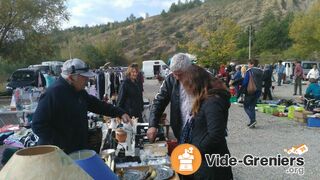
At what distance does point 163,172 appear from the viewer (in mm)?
3406

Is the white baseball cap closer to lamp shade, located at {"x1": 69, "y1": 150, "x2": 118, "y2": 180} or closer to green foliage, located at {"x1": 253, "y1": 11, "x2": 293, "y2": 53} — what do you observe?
lamp shade, located at {"x1": 69, "y1": 150, "x2": 118, "y2": 180}

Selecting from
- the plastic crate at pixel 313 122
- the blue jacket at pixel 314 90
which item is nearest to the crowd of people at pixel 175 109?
the plastic crate at pixel 313 122

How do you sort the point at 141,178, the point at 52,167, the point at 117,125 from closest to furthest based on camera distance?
the point at 52,167, the point at 141,178, the point at 117,125

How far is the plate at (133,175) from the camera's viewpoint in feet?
10.8

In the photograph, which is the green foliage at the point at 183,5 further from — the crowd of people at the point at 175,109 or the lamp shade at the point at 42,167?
the lamp shade at the point at 42,167

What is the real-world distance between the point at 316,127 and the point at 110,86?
6933 mm

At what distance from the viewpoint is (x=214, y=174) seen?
2.85 meters

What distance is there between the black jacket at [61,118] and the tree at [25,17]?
23150 mm

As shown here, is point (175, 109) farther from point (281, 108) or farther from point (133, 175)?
point (281, 108)

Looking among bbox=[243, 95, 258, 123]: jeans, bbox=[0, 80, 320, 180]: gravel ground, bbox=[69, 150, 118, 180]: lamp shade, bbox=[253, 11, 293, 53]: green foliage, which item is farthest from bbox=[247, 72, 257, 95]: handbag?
bbox=[253, 11, 293, 53]: green foliage

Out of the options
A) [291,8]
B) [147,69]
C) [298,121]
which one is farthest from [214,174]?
[291,8]

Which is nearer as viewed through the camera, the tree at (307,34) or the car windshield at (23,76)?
the car windshield at (23,76)

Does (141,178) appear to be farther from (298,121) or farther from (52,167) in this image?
(298,121)

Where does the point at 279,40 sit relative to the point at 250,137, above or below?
above
